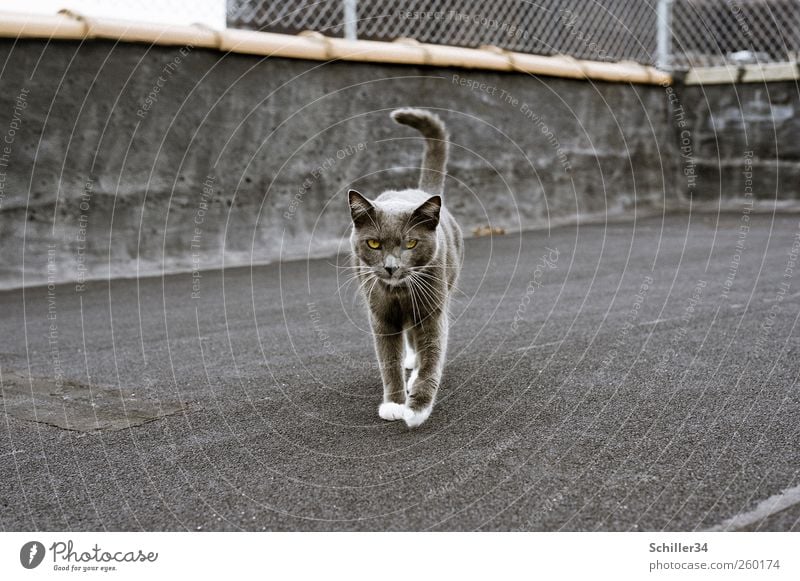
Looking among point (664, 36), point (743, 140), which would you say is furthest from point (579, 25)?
point (743, 140)

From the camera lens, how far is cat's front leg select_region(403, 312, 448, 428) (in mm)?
2869

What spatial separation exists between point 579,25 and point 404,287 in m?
6.94

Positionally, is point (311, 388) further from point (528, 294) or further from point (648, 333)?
point (528, 294)

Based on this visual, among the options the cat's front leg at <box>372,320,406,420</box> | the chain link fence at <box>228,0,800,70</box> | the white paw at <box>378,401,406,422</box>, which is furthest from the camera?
the chain link fence at <box>228,0,800,70</box>

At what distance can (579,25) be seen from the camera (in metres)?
9.05

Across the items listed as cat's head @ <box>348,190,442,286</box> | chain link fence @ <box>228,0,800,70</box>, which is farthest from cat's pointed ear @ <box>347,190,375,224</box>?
chain link fence @ <box>228,0,800,70</box>

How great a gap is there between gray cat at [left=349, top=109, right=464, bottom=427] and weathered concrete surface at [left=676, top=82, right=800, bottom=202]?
23.0 ft

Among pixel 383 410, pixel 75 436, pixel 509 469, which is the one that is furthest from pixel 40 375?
pixel 509 469

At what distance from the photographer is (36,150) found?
5.88 m

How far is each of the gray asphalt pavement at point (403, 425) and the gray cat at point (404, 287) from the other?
0.13 metres

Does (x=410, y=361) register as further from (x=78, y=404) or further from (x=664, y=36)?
(x=664, y=36)

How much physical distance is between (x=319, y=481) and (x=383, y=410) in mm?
657

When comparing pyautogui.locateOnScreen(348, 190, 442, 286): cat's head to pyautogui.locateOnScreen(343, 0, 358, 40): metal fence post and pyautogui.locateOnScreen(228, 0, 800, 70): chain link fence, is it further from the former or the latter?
pyautogui.locateOnScreen(343, 0, 358, 40): metal fence post

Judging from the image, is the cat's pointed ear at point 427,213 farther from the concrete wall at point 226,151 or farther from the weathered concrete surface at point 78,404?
the concrete wall at point 226,151
